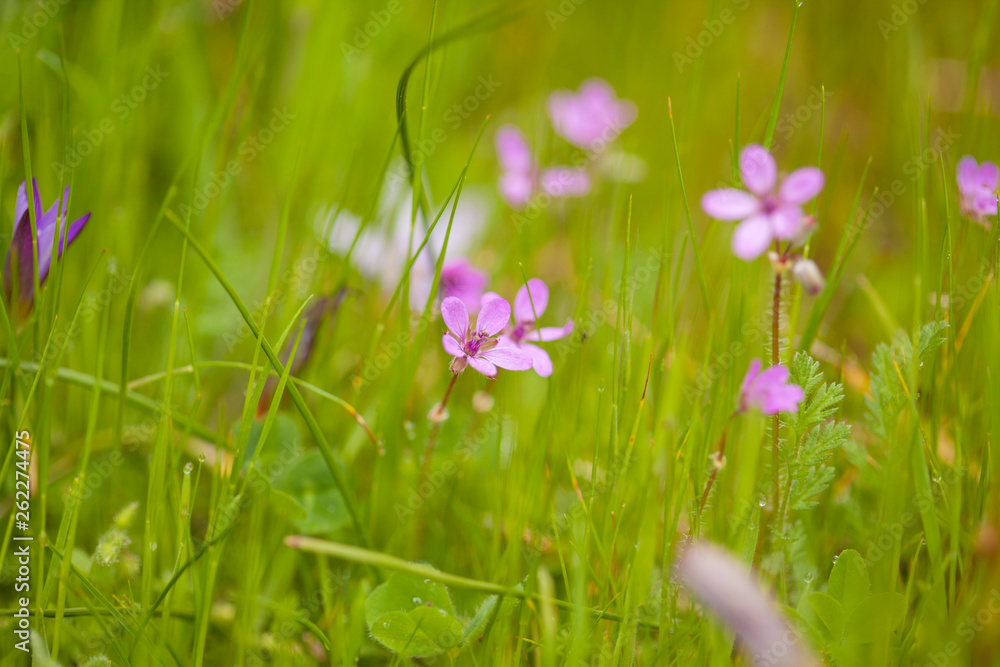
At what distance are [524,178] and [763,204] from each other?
1.13 meters

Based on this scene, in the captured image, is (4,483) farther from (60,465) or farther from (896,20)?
(896,20)

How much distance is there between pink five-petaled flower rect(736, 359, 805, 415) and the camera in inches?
34.7

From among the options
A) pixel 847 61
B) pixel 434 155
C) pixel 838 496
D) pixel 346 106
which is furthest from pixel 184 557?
pixel 847 61

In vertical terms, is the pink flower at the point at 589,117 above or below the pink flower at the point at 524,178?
above

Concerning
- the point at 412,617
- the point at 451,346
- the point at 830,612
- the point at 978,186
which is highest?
the point at 978,186

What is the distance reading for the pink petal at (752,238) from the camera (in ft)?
2.63

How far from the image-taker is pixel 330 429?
1.53 meters

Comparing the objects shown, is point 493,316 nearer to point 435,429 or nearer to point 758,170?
point 435,429

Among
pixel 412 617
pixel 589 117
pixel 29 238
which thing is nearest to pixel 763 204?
pixel 412 617

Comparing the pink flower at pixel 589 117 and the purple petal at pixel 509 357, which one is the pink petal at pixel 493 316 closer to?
the purple petal at pixel 509 357

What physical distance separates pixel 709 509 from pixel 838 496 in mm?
337

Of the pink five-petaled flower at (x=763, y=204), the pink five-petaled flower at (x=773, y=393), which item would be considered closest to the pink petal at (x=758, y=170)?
the pink five-petaled flower at (x=763, y=204)

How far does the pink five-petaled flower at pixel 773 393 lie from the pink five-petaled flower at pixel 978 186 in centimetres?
65

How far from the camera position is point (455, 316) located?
3.49 feet
